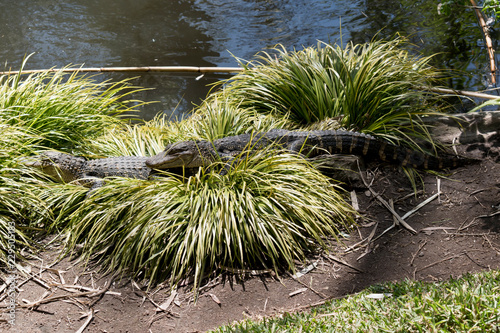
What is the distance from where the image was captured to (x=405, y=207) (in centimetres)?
401

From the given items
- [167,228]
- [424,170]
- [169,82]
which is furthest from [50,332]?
[169,82]

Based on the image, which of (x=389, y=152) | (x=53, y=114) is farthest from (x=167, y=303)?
(x=53, y=114)

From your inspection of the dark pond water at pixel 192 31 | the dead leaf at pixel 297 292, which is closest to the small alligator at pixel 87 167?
the dead leaf at pixel 297 292

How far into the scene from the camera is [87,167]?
4.39 m

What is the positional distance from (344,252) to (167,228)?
1431 millimetres

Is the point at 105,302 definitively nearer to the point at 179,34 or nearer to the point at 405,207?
the point at 405,207

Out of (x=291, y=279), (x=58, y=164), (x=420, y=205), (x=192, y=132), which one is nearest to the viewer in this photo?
(x=291, y=279)

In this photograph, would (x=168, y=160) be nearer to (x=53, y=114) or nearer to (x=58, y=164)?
(x=58, y=164)

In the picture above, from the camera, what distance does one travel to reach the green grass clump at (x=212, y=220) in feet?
11.3

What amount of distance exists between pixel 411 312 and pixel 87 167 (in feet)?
10.8

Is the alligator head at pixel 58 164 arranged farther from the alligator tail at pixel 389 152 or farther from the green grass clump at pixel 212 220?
the alligator tail at pixel 389 152

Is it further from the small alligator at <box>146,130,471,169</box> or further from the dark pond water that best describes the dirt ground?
the dark pond water

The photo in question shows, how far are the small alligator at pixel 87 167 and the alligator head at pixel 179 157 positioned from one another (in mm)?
215

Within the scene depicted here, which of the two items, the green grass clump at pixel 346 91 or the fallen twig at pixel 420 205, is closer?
the fallen twig at pixel 420 205
